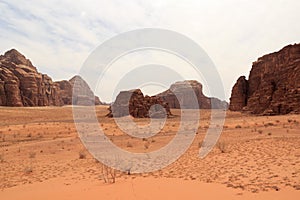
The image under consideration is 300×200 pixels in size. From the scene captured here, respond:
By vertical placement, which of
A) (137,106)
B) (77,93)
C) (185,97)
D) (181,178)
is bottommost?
(181,178)

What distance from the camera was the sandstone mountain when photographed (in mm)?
74375

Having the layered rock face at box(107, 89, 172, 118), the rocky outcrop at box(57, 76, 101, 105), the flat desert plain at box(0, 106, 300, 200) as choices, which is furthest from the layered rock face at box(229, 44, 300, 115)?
the rocky outcrop at box(57, 76, 101, 105)

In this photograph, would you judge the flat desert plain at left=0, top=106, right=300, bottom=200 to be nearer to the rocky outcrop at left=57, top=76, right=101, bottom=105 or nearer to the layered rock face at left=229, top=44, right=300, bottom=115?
the layered rock face at left=229, top=44, right=300, bottom=115

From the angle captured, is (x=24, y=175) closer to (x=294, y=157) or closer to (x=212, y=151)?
(x=212, y=151)

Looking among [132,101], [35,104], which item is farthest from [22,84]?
[132,101]

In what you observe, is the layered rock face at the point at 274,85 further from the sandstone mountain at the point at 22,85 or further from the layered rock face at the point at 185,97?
the sandstone mountain at the point at 22,85

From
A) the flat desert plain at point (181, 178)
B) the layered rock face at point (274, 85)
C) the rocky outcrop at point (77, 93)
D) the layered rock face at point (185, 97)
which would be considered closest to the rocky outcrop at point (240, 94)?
the layered rock face at point (274, 85)

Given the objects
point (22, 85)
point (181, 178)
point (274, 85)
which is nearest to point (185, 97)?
point (22, 85)

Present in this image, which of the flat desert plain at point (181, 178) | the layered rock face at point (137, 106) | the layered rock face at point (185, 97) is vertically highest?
the layered rock face at point (185, 97)

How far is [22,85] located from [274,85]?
2754 inches

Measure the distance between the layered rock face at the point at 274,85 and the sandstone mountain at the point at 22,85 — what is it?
6020cm

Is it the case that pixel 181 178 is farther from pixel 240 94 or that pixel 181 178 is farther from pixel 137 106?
pixel 240 94

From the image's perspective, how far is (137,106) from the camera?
53406mm

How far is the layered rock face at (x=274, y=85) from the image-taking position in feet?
129
